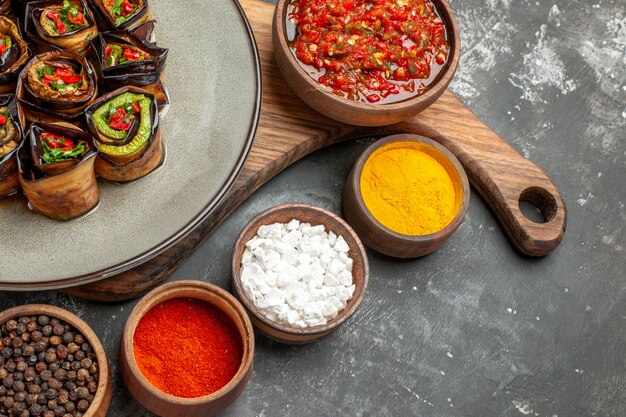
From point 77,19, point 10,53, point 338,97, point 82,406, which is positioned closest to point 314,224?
point 338,97

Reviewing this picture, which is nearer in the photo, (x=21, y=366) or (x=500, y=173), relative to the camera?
(x=21, y=366)

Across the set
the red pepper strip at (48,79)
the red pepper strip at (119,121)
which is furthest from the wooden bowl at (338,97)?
the red pepper strip at (48,79)

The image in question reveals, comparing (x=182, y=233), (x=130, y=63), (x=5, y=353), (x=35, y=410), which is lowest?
(x=35, y=410)

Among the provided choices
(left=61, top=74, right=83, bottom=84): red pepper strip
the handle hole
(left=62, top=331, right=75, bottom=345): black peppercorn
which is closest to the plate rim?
(left=62, top=331, right=75, bottom=345): black peppercorn

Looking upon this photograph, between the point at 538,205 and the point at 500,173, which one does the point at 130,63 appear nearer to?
the point at 500,173

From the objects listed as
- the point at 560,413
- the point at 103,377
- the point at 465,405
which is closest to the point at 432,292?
the point at 465,405

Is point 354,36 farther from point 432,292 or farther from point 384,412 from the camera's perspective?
point 384,412

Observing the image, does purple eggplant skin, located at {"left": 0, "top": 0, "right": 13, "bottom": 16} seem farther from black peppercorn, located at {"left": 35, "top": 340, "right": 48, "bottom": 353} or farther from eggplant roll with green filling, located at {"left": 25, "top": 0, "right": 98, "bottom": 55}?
black peppercorn, located at {"left": 35, "top": 340, "right": 48, "bottom": 353}
